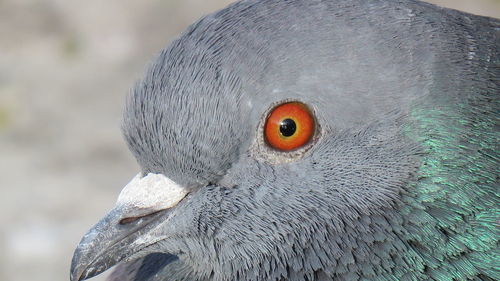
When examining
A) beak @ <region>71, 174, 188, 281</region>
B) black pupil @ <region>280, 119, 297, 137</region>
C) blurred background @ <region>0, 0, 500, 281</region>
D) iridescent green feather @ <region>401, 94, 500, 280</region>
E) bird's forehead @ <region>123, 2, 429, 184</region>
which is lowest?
iridescent green feather @ <region>401, 94, 500, 280</region>

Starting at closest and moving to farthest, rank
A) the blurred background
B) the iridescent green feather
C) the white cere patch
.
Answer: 1. the iridescent green feather
2. the white cere patch
3. the blurred background

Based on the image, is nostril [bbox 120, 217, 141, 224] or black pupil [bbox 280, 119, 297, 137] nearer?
black pupil [bbox 280, 119, 297, 137]

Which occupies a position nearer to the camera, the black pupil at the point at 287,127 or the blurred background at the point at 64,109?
the black pupil at the point at 287,127

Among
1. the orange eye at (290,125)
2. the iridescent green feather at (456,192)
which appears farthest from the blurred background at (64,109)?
the iridescent green feather at (456,192)

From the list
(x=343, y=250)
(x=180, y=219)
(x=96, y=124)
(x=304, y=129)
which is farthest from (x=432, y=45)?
(x=96, y=124)

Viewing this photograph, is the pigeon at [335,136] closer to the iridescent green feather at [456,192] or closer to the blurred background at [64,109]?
the iridescent green feather at [456,192]

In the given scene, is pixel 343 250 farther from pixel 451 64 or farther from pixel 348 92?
pixel 451 64

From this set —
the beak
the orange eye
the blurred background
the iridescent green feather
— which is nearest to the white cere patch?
the beak

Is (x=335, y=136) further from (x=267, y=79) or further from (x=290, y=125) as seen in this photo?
(x=267, y=79)

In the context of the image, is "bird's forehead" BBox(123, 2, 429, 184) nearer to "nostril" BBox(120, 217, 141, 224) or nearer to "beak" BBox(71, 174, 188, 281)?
"beak" BBox(71, 174, 188, 281)
